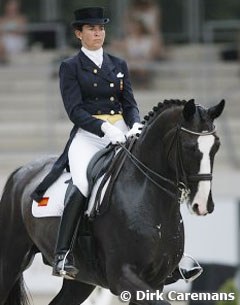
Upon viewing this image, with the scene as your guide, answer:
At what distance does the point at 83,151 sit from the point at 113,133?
0.37 m

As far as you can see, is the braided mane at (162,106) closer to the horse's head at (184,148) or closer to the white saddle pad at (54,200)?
the horse's head at (184,148)

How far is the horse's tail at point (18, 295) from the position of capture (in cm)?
938

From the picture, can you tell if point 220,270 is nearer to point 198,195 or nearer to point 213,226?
point 213,226

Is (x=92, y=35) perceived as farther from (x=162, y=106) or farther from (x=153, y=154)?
(x=153, y=154)

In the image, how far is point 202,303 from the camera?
40.1ft

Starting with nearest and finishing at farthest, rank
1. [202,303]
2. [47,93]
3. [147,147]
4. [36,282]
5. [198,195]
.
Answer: [198,195], [147,147], [202,303], [36,282], [47,93]

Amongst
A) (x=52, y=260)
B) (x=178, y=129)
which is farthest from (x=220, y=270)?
(x=178, y=129)

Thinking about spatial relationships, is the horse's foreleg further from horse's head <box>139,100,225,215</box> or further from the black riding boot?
horse's head <box>139,100,225,215</box>

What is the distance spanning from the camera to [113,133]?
828 centimetres

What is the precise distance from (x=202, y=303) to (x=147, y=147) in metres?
4.42

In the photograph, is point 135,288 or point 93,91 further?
point 93,91

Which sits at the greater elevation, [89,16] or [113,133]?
[89,16]

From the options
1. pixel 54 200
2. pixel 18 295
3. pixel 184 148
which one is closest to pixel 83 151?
pixel 54 200

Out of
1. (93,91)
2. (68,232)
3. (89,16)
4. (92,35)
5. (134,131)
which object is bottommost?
(68,232)
